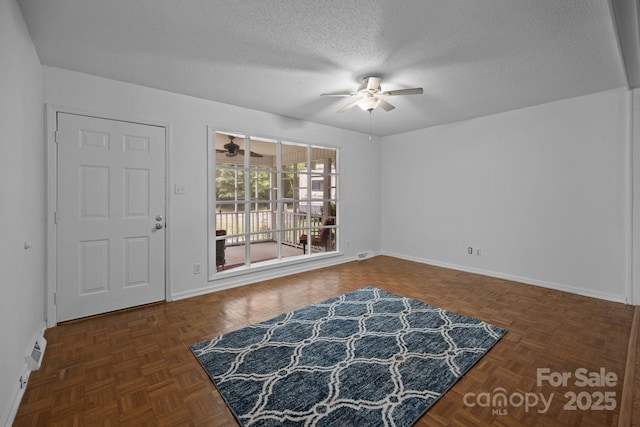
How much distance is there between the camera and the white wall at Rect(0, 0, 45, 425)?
62.3 inches

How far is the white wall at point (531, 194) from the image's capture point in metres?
3.43

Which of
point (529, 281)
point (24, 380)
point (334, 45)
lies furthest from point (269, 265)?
point (529, 281)

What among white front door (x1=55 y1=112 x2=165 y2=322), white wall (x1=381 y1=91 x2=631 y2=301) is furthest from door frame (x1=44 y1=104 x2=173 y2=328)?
white wall (x1=381 y1=91 x2=631 y2=301)

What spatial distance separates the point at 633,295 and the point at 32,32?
20.5 feet

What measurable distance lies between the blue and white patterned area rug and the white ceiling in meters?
2.46

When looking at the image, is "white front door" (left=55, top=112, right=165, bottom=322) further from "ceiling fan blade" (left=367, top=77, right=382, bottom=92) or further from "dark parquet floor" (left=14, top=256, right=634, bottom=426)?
"ceiling fan blade" (left=367, top=77, right=382, bottom=92)

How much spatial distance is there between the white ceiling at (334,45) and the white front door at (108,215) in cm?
64

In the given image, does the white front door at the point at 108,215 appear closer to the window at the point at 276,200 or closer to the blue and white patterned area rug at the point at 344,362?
the window at the point at 276,200

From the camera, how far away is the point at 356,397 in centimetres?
178

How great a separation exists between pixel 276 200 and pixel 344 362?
114 inches

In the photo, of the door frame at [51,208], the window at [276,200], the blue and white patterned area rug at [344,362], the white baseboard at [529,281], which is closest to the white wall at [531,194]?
the white baseboard at [529,281]

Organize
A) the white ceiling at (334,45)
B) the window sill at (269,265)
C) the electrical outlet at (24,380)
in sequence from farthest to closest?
the window sill at (269,265), the white ceiling at (334,45), the electrical outlet at (24,380)

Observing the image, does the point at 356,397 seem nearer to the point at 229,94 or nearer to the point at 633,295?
the point at 229,94

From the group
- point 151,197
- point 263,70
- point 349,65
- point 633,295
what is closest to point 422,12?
point 349,65
